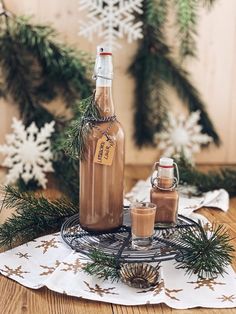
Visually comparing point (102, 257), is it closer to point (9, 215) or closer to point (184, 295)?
point (184, 295)

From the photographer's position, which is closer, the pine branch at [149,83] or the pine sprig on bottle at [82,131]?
the pine sprig on bottle at [82,131]

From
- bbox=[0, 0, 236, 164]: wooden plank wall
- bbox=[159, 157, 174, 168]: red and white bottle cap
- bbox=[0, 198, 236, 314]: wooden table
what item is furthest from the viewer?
bbox=[0, 0, 236, 164]: wooden plank wall

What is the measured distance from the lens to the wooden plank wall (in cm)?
216

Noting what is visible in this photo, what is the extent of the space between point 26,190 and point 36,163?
11 centimetres

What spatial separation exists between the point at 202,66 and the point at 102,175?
1.11 meters

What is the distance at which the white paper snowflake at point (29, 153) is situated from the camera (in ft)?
6.45

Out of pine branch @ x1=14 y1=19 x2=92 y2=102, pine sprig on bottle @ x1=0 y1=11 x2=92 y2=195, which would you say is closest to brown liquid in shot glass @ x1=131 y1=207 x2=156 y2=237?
pine sprig on bottle @ x1=0 y1=11 x2=92 y2=195

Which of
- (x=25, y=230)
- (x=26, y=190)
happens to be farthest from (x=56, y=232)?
(x=26, y=190)

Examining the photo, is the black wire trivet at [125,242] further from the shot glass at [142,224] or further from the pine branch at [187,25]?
the pine branch at [187,25]

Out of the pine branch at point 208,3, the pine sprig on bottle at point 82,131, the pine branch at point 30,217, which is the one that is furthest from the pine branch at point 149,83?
the pine sprig on bottle at point 82,131

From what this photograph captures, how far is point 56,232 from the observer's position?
4.75ft

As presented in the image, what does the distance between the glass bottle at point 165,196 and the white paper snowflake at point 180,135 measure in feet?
2.94

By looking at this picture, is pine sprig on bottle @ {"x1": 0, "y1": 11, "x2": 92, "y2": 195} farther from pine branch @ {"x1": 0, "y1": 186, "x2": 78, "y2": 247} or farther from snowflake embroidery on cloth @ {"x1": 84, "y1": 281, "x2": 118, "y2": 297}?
snowflake embroidery on cloth @ {"x1": 84, "y1": 281, "x2": 118, "y2": 297}

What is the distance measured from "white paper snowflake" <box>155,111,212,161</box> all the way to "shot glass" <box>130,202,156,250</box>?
1.01 metres
